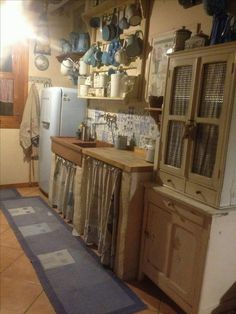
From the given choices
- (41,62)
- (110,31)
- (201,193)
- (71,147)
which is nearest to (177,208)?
(201,193)

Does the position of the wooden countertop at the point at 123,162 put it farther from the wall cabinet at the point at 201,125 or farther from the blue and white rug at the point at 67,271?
the blue and white rug at the point at 67,271

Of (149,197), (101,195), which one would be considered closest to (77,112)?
(101,195)

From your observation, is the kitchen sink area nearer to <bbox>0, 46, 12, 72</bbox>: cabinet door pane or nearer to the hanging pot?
the hanging pot

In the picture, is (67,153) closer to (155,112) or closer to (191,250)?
(155,112)

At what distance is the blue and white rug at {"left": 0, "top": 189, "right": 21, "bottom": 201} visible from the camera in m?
4.04

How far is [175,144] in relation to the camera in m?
2.06

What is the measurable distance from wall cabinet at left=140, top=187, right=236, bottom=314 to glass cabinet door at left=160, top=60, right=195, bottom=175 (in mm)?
218

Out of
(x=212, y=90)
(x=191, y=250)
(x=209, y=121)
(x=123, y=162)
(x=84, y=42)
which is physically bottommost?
(x=191, y=250)

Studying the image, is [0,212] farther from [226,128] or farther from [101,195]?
[226,128]

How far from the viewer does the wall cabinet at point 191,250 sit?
176 centimetres

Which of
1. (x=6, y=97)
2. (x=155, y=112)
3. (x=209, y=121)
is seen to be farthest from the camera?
(x=6, y=97)

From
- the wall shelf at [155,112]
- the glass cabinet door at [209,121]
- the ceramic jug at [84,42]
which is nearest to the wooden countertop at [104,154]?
the wall shelf at [155,112]

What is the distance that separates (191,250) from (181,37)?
143 centimetres

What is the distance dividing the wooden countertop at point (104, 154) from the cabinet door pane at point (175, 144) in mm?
223
